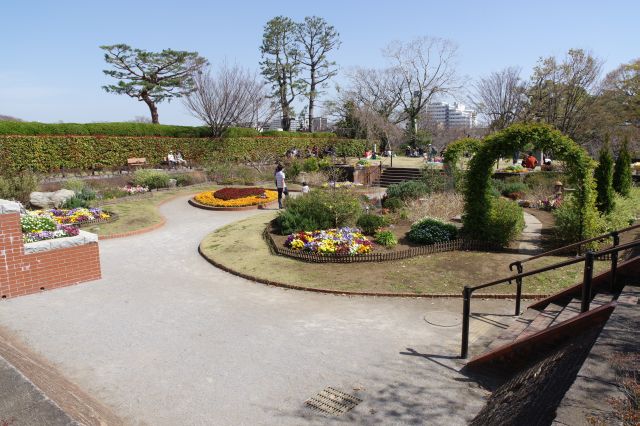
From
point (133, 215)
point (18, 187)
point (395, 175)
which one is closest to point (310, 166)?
point (395, 175)

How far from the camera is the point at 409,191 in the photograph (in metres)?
17.6

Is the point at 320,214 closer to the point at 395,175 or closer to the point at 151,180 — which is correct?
the point at 151,180

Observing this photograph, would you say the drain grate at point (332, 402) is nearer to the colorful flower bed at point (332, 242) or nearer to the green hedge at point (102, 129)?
the colorful flower bed at point (332, 242)

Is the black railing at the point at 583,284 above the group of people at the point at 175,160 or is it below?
below

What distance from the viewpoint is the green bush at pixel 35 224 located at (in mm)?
10043

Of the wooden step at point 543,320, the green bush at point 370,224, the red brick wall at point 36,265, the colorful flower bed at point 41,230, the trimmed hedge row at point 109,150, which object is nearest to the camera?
the wooden step at point 543,320

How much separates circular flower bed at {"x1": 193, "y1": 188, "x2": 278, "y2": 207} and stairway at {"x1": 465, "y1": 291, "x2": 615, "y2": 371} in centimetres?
1396

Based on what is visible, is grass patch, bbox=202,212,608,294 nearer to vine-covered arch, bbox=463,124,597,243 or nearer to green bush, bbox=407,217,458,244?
green bush, bbox=407,217,458,244

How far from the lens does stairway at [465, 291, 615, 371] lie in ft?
17.6

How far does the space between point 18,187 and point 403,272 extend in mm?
15229

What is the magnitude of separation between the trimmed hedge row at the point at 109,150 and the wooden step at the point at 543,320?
1983cm

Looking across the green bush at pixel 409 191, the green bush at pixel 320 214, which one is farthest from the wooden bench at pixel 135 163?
the green bush at pixel 320 214

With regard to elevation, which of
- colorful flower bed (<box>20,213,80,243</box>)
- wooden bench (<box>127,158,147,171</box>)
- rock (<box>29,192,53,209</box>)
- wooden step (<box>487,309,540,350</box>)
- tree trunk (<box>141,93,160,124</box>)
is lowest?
wooden step (<box>487,309,540,350</box>)

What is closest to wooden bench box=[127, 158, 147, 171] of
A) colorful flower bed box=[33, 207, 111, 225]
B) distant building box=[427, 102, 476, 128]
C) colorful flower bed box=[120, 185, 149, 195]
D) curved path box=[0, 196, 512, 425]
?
colorful flower bed box=[120, 185, 149, 195]
